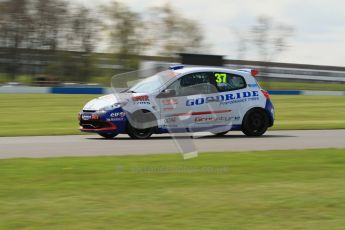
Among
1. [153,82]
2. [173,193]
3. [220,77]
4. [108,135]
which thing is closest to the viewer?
[173,193]

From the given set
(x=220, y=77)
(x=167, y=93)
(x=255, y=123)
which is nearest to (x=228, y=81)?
(x=220, y=77)

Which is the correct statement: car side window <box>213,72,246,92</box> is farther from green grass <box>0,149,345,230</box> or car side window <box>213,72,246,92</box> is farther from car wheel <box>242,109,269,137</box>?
green grass <box>0,149,345,230</box>

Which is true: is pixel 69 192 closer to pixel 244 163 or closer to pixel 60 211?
pixel 60 211

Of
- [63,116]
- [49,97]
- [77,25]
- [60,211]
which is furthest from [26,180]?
[77,25]

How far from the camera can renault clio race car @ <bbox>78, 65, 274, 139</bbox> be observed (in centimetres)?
1457

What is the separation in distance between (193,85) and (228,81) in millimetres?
991

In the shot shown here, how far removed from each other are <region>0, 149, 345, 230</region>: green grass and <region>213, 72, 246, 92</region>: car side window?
4.58 m

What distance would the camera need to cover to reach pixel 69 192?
767 cm

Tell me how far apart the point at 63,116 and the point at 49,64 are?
Answer: 149 feet

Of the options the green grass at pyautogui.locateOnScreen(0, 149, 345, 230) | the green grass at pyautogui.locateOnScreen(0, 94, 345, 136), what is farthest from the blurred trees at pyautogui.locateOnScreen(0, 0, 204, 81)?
the green grass at pyautogui.locateOnScreen(0, 149, 345, 230)

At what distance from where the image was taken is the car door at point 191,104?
583 inches

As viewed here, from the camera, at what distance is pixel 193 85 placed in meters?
15.2

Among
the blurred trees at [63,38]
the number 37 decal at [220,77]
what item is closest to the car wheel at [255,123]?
the number 37 decal at [220,77]

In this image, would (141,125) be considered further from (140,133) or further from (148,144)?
(148,144)
